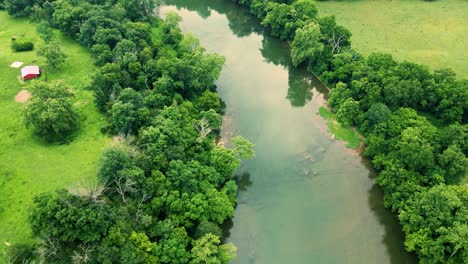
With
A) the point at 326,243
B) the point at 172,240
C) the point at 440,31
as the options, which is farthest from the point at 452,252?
the point at 440,31

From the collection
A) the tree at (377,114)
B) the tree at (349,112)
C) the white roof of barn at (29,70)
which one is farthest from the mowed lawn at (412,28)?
the white roof of barn at (29,70)

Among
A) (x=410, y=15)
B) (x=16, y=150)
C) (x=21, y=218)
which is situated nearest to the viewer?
(x=21, y=218)

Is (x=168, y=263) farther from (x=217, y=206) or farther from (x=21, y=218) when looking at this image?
(x=21, y=218)

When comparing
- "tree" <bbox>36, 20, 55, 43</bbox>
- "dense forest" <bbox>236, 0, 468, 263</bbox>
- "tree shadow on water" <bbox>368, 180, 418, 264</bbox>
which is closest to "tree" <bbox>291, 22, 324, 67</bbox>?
"dense forest" <bbox>236, 0, 468, 263</bbox>

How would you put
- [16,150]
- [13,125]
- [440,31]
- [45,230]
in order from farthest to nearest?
[440,31] < [13,125] < [16,150] < [45,230]

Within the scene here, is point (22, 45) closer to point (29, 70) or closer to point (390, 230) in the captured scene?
point (29, 70)

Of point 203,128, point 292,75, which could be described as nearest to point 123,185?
point 203,128

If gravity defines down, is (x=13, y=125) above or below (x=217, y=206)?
below

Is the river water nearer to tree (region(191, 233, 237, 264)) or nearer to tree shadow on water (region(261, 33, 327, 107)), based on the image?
tree shadow on water (region(261, 33, 327, 107))
